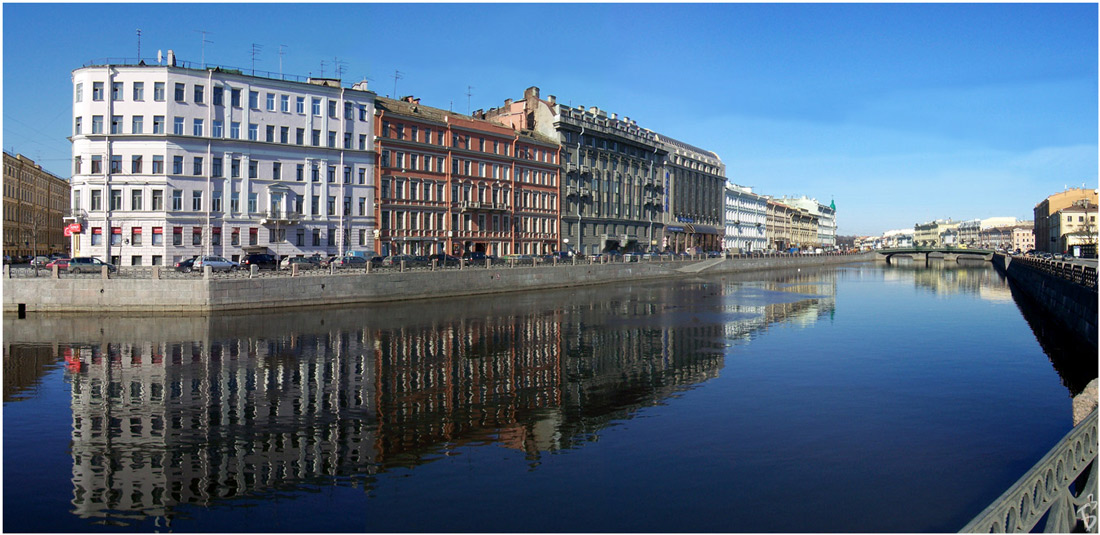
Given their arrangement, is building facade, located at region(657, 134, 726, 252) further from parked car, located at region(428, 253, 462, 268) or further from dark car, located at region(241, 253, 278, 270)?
dark car, located at region(241, 253, 278, 270)

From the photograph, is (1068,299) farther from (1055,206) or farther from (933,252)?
(1055,206)

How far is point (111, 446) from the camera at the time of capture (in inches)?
642

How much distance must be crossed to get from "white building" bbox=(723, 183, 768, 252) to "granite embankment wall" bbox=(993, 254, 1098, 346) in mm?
88492

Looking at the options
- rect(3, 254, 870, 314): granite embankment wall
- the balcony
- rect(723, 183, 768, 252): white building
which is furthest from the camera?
rect(723, 183, 768, 252): white building

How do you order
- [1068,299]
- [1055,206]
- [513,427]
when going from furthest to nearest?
[1055,206]
[1068,299]
[513,427]

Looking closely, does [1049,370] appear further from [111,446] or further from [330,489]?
[111,446]

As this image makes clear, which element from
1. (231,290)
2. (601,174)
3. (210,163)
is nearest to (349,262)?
(231,290)

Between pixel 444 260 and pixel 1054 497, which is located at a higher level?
pixel 444 260

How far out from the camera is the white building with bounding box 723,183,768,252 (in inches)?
5694

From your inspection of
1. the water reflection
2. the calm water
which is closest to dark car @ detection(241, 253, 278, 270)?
the water reflection

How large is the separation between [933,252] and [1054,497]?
517 ft

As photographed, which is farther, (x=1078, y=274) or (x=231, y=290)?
(x=231, y=290)

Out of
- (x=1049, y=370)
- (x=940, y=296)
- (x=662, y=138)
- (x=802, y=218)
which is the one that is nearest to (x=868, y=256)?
(x=802, y=218)

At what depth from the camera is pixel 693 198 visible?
122 m
